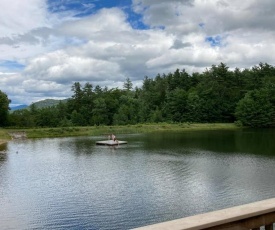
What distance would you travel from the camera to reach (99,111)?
323 ft

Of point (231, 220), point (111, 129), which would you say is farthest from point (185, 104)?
point (231, 220)

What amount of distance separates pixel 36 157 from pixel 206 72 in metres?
78.3

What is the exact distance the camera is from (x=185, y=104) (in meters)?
96.9

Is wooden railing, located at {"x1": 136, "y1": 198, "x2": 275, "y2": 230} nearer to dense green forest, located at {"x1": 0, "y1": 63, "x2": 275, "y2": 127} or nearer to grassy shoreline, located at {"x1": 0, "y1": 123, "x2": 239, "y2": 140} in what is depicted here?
grassy shoreline, located at {"x1": 0, "y1": 123, "x2": 239, "y2": 140}

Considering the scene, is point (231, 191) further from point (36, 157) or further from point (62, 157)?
point (36, 157)

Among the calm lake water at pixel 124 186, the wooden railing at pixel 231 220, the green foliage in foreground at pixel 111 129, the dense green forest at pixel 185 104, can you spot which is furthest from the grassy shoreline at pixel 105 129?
the wooden railing at pixel 231 220

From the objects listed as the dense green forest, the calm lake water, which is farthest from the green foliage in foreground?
the calm lake water

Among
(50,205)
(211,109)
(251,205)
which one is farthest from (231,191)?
(211,109)

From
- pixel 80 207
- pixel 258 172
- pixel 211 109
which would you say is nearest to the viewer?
pixel 80 207

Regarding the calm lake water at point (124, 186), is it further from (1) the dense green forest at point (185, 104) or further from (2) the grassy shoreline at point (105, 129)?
(1) the dense green forest at point (185, 104)

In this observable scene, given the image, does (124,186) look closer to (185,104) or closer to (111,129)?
(111,129)

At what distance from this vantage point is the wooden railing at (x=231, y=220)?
2.57 m

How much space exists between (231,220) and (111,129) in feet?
255

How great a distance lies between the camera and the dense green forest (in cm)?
8906
